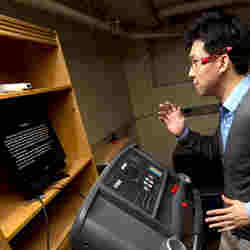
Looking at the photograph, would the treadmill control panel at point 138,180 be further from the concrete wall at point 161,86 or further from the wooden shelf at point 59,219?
the concrete wall at point 161,86

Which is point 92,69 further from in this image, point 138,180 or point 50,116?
point 138,180

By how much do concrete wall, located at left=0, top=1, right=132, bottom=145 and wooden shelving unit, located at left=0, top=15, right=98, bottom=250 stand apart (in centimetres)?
33

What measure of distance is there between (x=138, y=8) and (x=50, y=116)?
5.47ft

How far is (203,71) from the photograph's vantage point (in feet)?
3.21

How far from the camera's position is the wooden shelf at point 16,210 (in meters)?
0.67

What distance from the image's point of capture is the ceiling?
1.99 meters

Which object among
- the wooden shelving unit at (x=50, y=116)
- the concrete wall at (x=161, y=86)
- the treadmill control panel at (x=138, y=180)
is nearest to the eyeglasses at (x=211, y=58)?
the treadmill control panel at (x=138, y=180)

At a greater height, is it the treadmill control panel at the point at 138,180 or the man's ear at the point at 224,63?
the man's ear at the point at 224,63

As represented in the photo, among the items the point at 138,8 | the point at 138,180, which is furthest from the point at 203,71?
the point at 138,8

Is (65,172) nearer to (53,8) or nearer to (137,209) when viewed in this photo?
(137,209)

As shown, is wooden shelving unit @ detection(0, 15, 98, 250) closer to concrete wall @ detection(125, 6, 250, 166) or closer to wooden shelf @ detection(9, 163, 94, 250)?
wooden shelf @ detection(9, 163, 94, 250)

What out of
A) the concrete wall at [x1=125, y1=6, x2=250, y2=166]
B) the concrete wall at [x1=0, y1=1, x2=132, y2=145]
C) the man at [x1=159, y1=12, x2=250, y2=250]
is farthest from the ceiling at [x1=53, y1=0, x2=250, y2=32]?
the man at [x1=159, y1=12, x2=250, y2=250]

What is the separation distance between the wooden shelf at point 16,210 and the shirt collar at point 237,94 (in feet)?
3.00

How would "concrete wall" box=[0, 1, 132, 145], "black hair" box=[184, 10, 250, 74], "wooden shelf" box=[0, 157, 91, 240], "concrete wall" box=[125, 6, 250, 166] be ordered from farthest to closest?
"concrete wall" box=[125, 6, 250, 166], "concrete wall" box=[0, 1, 132, 145], "black hair" box=[184, 10, 250, 74], "wooden shelf" box=[0, 157, 91, 240]
